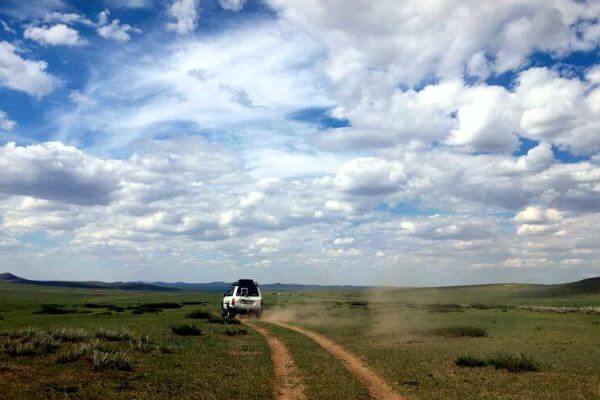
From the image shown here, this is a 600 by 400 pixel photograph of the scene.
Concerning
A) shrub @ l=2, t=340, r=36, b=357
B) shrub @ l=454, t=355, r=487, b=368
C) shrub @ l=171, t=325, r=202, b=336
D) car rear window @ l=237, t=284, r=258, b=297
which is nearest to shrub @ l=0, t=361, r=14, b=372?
shrub @ l=2, t=340, r=36, b=357

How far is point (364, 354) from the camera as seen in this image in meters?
23.9

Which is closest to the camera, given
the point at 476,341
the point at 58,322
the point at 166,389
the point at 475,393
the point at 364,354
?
the point at 166,389

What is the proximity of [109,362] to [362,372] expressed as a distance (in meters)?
9.84

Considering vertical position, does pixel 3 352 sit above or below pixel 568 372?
above

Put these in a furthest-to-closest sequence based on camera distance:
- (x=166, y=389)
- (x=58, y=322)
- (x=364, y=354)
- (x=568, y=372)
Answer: (x=58, y=322), (x=364, y=354), (x=568, y=372), (x=166, y=389)

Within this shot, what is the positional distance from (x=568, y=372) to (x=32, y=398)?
63.9ft

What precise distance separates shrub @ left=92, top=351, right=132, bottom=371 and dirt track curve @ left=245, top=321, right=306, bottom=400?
214 inches

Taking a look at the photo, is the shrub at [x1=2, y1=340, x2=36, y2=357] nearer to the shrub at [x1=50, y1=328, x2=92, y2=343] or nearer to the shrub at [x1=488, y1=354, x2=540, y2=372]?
the shrub at [x1=50, y1=328, x2=92, y2=343]

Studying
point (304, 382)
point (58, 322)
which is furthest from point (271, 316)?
point (304, 382)

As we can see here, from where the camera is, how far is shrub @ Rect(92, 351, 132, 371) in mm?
16203

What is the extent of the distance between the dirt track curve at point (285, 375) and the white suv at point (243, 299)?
1471 cm

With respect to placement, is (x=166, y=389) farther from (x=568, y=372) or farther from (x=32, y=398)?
(x=568, y=372)

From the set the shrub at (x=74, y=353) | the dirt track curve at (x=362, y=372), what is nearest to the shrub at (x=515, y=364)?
the dirt track curve at (x=362, y=372)

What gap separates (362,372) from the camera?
1942cm
